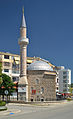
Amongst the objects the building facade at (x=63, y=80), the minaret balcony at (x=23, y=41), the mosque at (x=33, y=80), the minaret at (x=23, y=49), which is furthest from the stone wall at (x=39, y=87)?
the building facade at (x=63, y=80)

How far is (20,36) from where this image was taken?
51.6m

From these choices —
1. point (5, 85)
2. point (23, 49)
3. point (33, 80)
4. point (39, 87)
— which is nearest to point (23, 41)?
point (23, 49)

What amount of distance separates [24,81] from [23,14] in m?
16.5

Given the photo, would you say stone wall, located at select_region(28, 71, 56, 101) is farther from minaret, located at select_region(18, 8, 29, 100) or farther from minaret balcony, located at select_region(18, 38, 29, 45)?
minaret balcony, located at select_region(18, 38, 29, 45)

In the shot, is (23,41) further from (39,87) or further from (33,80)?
(39,87)

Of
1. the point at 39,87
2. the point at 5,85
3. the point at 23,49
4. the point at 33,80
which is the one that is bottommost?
the point at 39,87

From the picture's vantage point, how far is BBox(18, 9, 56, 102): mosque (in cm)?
4947

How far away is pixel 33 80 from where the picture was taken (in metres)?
52.5

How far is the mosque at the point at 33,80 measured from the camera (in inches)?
1948

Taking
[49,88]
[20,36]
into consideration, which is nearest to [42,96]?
[49,88]

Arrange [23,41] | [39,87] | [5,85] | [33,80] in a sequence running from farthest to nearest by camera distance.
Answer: [39,87] < [33,80] < [23,41] < [5,85]

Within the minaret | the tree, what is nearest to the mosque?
the minaret

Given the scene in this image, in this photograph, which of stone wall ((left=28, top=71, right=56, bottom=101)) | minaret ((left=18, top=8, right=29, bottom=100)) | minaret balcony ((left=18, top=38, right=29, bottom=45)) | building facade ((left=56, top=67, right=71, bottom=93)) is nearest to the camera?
minaret ((left=18, top=8, right=29, bottom=100))

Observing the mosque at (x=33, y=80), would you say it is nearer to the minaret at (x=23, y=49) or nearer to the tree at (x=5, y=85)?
the minaret at (x=23, y=49)
